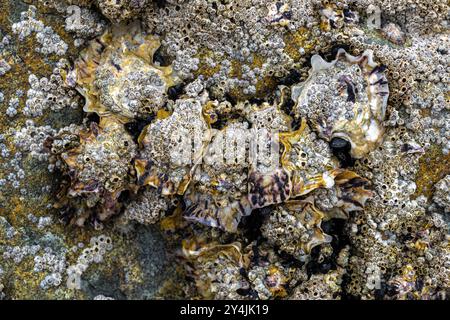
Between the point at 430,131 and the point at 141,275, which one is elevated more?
A: the point at 430,131

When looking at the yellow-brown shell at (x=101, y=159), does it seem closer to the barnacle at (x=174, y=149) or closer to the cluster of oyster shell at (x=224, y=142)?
the cluster of oyster shell at (x=224, y=142)

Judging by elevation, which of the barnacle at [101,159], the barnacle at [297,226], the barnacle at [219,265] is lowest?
the barnacle at [219,265]

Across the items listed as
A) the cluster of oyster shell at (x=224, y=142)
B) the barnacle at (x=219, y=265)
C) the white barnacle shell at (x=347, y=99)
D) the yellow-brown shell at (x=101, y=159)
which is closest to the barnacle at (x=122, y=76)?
the cluster of oyster shell at (x=224, y=142)

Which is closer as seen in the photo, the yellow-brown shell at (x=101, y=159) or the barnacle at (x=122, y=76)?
the yellow-brown shell at (x=101, y=159)
